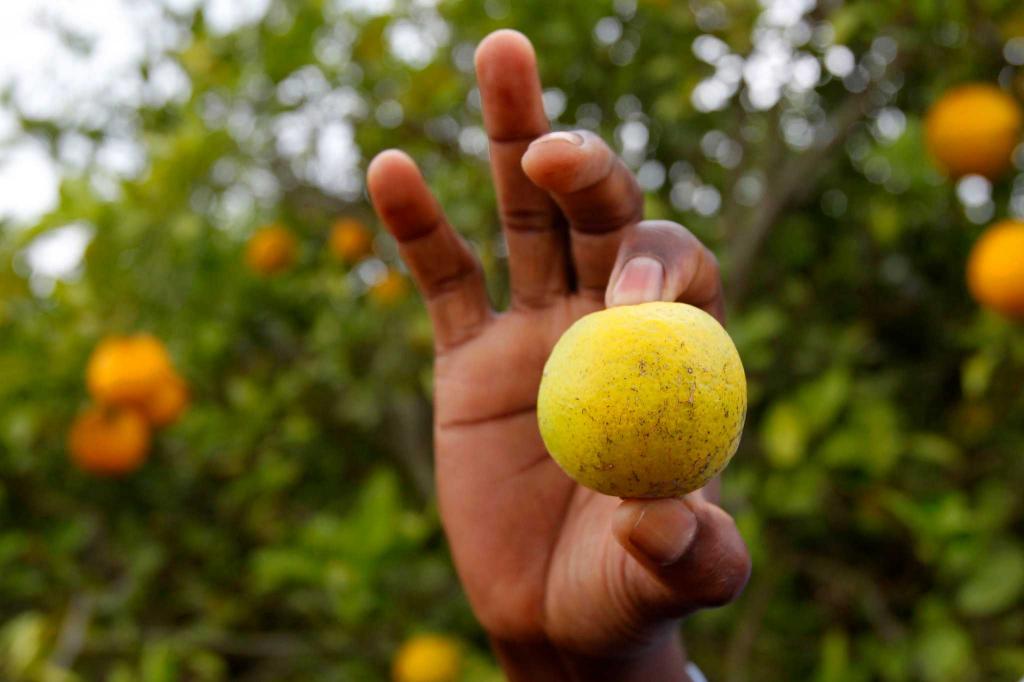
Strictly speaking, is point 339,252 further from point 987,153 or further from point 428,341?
point 987,153

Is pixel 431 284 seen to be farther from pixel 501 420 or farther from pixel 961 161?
pixel 961 161

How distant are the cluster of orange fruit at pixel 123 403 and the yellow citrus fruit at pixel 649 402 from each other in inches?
53.3

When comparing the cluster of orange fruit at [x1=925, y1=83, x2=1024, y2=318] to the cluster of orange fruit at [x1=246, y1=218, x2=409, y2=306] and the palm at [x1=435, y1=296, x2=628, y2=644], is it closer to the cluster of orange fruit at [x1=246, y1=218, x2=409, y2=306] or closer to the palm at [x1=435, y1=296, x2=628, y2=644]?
the palm at [x1=435, y1=296, x2=628, y2=644]

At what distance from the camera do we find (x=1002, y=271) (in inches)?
59.7

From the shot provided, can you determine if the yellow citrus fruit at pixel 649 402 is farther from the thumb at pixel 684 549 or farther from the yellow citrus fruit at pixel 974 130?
the yellow citrus fruit at pixel 974 130

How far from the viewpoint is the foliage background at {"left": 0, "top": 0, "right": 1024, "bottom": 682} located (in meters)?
1.65

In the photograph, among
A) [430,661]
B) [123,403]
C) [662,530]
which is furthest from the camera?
[123,403]

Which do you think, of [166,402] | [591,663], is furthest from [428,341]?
[591,663]

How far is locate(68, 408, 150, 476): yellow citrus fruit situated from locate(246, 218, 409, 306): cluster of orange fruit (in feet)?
1.67

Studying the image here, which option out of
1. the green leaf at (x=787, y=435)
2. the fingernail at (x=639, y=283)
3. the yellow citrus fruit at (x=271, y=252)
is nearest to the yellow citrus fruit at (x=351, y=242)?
the yellow citrus fruit at (x=271, y=252)

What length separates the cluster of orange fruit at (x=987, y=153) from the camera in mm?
1529

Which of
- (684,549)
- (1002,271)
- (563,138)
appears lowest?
(1002,271)

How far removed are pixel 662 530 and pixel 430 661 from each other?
1194mm

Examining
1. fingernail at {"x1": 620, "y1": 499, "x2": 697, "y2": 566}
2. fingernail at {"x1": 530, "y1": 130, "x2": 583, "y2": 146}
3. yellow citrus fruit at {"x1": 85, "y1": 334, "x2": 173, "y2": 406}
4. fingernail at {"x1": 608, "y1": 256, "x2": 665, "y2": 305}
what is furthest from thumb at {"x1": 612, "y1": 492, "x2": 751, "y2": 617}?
yellow citrus fruit at {"x1": 85, "y1": 334, "x2": 173, "y2": 406}
